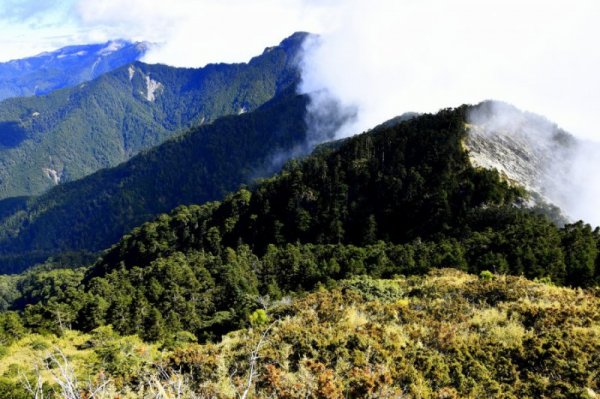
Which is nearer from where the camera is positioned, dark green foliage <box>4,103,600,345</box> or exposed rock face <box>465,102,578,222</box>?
dark green foliage <box>4,103,600,345</box>

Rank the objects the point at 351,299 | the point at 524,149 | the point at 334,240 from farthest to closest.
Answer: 1. the point at 524,149
2. the point at 334,240
3. the point at 351,299

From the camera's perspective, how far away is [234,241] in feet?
313

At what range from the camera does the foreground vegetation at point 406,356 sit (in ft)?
35.5

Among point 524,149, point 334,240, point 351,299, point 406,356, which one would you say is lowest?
point 334,240

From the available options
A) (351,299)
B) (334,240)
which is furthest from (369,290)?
(334,240)

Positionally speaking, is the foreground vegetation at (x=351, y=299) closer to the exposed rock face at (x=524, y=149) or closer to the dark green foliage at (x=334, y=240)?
the dark green foliage at (x=334, y=240)

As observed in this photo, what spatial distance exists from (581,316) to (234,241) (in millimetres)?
84021

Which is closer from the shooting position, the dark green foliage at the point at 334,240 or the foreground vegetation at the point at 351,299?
the foreground vegetation at the point at 351,299

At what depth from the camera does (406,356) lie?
501 inches

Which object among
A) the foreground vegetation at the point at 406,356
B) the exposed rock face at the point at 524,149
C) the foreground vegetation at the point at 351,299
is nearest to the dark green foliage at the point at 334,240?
the foreground vegetation at the point at 351,299

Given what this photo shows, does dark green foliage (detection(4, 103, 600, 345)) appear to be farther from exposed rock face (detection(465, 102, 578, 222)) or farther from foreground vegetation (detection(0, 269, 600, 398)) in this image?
exposed rock face (detection(465, 102, 578, 222))

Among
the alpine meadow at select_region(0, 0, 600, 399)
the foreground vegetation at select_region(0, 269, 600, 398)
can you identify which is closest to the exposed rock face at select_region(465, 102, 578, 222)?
the alpine meadow at select_region(0, 0, 600, 399)

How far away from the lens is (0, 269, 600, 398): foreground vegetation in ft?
35.5

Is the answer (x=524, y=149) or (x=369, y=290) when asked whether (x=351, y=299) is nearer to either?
(x=369, y=290)
